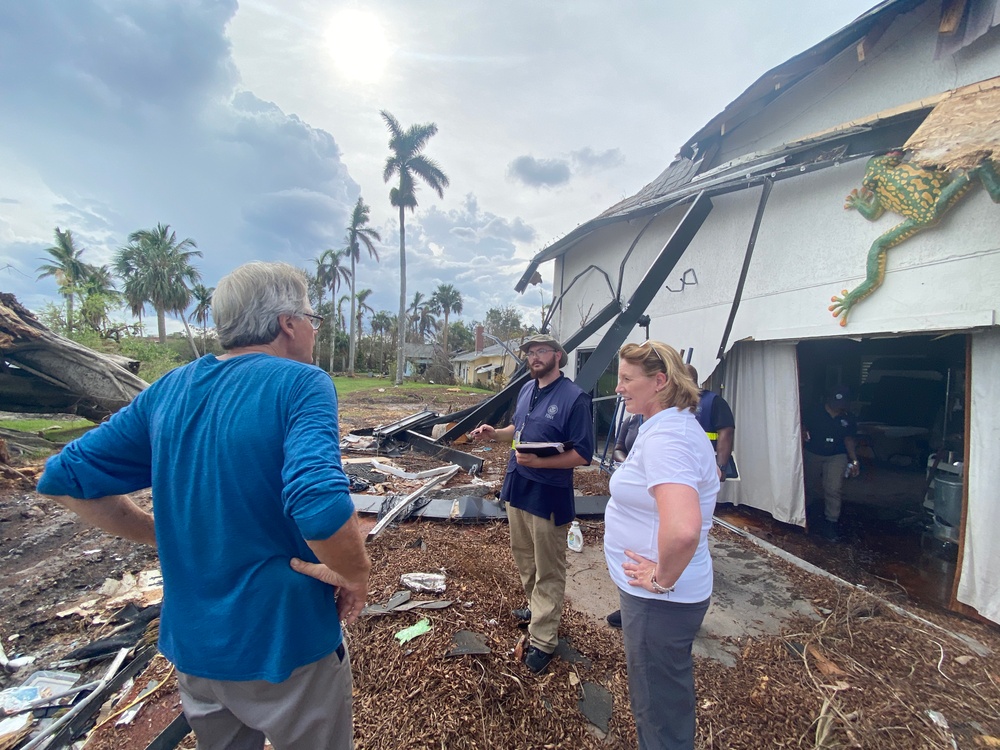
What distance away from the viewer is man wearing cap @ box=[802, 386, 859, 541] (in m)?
4.92

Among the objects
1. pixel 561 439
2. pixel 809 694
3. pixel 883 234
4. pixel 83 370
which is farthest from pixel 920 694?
pixel 83 370

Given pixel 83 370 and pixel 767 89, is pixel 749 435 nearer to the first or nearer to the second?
pixel 767 89

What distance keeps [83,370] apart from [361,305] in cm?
3781

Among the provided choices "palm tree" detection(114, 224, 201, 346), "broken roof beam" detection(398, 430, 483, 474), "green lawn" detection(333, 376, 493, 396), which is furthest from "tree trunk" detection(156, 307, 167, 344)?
"broken roof beam" detection(398, 430, 483, 474)

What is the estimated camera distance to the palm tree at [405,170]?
28062 mm

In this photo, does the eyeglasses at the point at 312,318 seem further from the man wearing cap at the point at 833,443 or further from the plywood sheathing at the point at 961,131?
the man wearing cap at the point at 833,443

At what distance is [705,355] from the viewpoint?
5.44 meters

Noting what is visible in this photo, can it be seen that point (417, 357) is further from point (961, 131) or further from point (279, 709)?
point (279, 709)

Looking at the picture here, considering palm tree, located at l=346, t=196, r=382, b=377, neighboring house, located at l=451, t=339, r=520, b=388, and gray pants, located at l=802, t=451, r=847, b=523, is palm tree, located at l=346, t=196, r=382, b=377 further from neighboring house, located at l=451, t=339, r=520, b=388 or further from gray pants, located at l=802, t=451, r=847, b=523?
gray pants, located at l=802, t=451, r=847, b=523

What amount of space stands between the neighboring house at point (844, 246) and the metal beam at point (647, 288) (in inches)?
1.3

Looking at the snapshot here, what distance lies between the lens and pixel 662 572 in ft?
4.59

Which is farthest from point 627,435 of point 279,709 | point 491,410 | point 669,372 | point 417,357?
point 417,357

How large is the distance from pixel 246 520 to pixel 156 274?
44.2m

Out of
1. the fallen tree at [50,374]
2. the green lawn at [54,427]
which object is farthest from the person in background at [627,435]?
the green lawn at [54,427]
